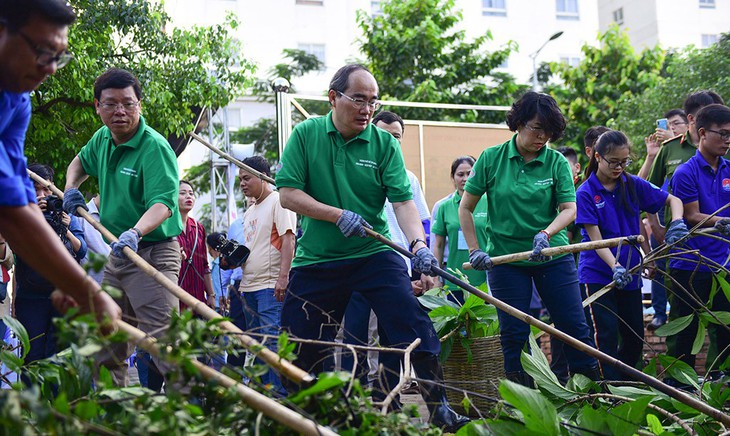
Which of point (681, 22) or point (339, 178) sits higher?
point (681, 22)

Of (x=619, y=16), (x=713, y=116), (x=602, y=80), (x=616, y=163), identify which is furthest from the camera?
(x=619, y=16)

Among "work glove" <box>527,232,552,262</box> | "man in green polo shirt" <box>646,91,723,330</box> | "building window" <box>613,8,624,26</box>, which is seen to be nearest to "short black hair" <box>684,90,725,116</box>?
"man in green polo shirt" <box>646,91,723,330</box>

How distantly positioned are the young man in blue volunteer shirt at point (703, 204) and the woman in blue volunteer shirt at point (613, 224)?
7.5 inches

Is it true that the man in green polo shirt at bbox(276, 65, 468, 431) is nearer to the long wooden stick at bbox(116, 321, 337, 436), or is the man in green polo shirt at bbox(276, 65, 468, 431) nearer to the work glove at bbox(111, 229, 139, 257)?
the work glove at bbox(111, 229, 139, 257)

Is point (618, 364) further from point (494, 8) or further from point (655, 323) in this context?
point (494, 8)

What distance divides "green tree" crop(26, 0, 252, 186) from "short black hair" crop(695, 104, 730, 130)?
8.21 metres

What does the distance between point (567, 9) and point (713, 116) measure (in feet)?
115

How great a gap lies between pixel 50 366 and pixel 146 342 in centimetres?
138

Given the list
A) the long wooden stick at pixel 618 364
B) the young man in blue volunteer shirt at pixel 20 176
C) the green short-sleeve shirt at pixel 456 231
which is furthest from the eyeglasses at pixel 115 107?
the green short-sleeve shirt at pixel 456 231

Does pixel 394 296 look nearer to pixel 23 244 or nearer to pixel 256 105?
pixel 23 244

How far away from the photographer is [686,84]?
62.5 ft

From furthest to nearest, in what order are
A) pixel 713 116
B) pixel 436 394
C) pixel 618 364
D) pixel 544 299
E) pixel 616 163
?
pixel 713 116, pixel 616 163, pixel 544 299, pixel 436 394, pixel 618 364

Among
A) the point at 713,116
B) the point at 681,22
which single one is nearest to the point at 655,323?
the point at 713,116

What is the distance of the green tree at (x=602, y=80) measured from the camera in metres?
25.9
